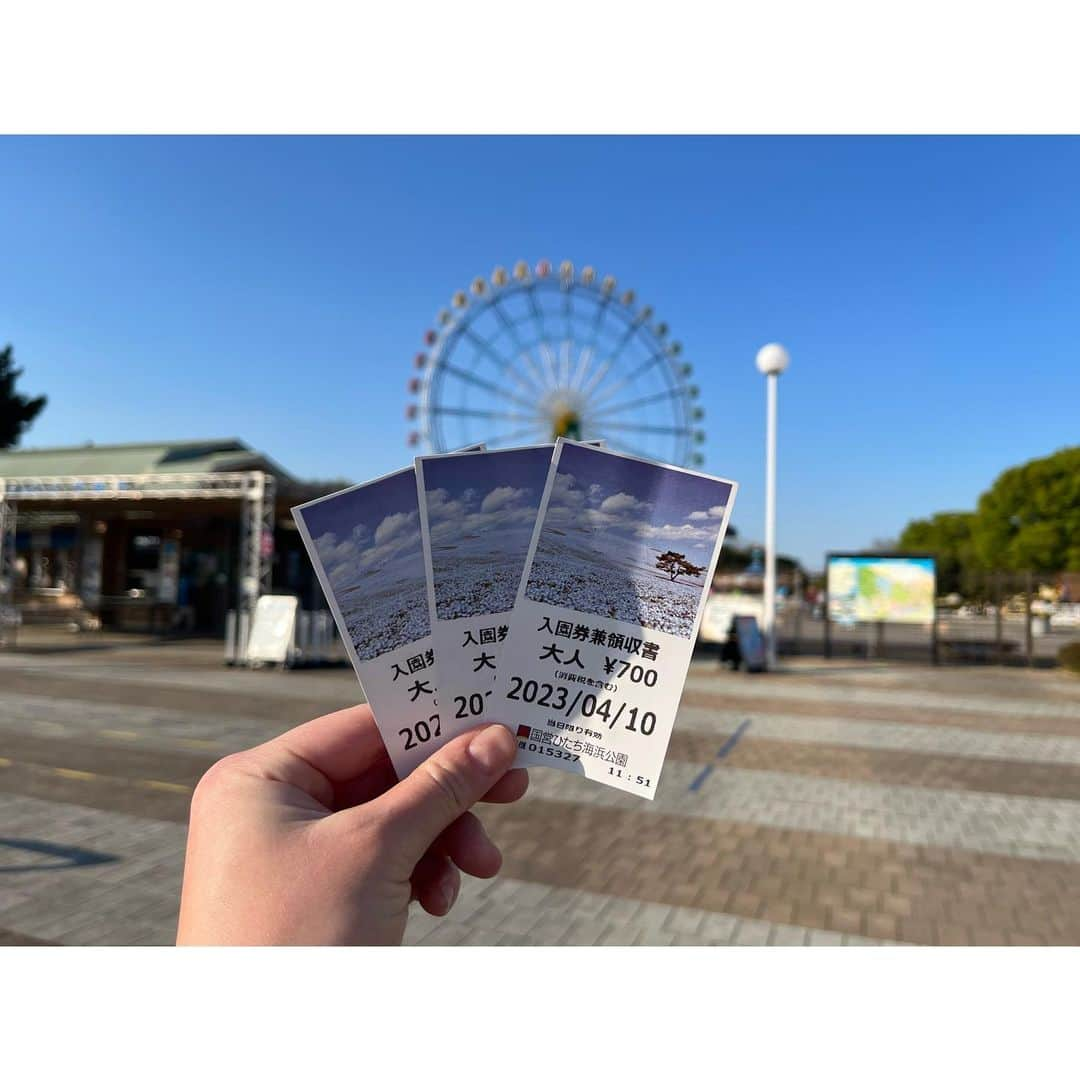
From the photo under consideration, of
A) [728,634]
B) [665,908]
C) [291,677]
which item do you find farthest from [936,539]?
[665,908]

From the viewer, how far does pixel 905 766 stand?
7.33 metres

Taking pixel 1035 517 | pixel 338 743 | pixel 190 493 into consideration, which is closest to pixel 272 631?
pixel 190 493

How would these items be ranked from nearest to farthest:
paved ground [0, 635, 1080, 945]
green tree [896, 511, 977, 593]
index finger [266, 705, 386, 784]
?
index finger [266, 705, 386, 784], paved ground [0, 635, 1080, 945], green tree [896, 511, 977, 593]

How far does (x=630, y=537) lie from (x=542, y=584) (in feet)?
0.57

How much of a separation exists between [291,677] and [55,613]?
1550 centimetres

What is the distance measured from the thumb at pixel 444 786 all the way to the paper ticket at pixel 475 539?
0.45 ft

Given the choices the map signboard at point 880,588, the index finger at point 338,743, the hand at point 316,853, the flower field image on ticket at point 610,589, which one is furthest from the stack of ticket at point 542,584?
the map signboard at point 880,588

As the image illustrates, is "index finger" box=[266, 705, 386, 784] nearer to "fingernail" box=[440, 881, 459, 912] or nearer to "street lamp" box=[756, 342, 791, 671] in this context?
"fingernail" box=[440, 881, 459, 912]

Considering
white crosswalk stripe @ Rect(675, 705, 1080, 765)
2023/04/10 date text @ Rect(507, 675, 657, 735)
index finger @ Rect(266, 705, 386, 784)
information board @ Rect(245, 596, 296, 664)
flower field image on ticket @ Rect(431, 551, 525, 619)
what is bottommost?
white crosswalk stripe @ Rect(675, 705, 1080, 765)

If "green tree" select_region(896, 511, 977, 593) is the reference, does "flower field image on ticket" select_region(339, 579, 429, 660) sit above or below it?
below

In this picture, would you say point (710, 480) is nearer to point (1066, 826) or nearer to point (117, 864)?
point (117, 864)

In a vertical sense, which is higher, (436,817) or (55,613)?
(436,817)

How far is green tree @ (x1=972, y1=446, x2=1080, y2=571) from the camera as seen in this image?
41.4m

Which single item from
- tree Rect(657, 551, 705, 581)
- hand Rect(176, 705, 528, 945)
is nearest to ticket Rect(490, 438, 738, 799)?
tree Rect(657, 551, 705, 581)
